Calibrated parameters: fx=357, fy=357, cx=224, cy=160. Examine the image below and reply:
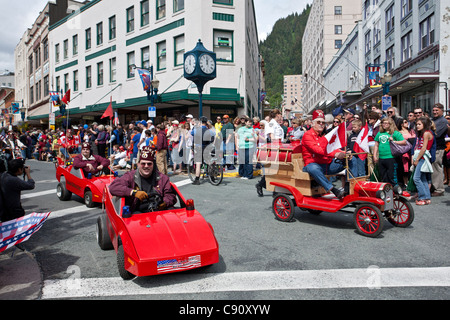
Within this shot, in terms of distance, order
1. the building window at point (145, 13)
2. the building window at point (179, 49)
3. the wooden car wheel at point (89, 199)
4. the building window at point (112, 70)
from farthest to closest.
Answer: the building window at point (112, 70) → the building window at point (145, 13) → the building window at point (179, 49) → the wooden car wheel at point (89, 199)

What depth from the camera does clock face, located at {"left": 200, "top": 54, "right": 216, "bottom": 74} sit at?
17031 mm

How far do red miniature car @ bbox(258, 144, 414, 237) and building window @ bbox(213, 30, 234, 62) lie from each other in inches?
651

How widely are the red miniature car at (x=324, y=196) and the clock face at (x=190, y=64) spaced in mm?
10634

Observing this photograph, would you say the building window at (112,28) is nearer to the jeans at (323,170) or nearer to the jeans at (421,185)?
the jeans at (421,185)

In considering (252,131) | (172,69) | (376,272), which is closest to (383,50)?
(172,69)

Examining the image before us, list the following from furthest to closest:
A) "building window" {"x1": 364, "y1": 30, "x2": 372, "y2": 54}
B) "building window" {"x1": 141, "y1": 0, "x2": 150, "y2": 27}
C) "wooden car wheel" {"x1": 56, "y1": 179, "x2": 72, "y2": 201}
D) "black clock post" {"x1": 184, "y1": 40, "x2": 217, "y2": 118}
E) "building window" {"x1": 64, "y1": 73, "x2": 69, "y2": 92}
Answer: "building window" {"x1": 364, "y1": 30, "x2": 372, "y2": 54}
"building window" {"x1": 64, "y1": 73, "x2": 69, "y2": 92}
"building window" {"x1": 141, "y1": 0, "x2": 150, "y2": 27}
"black clock post" {"x1": 184, "y1": 40, "x2": 217, "y2": 118}
"wooden car wheel" {"x1": 56, "y1": 179, "x2": 72, "y2": 201}

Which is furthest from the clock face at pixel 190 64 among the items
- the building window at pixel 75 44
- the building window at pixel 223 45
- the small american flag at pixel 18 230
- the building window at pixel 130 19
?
the building window at pixel 75 44

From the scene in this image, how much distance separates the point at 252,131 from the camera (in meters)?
12.2

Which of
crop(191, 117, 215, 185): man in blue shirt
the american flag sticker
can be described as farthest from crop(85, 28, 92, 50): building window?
the american flag sticker

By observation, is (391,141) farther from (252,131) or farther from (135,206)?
(135,206)

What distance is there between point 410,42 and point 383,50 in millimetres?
6301

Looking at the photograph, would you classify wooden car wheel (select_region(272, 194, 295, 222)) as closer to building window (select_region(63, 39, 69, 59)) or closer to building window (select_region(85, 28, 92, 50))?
building window (select_region(85, 28, 92, 50))

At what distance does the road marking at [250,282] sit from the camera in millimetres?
3795

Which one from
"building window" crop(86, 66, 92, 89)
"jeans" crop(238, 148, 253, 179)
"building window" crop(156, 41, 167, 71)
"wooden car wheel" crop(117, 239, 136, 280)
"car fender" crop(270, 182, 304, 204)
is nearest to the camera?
"wooden car wheel" crop(117, 239, 136, 280)
